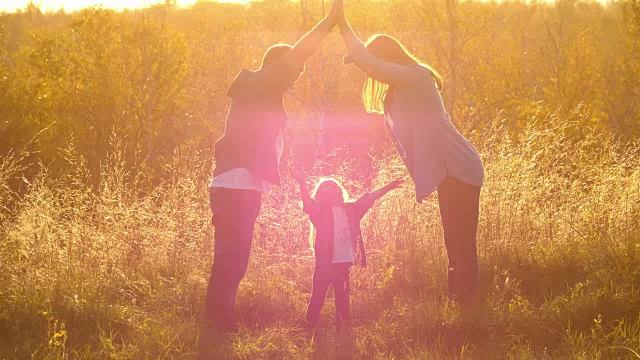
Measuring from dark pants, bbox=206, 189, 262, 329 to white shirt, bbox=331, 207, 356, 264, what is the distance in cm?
56

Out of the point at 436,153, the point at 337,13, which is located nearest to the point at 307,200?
the point at 436,153

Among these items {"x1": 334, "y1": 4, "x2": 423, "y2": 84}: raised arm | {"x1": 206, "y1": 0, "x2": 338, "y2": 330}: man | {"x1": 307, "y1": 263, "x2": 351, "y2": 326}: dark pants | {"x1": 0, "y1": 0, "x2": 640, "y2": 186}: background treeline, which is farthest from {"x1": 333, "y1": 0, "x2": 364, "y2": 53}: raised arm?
{"x1": 0, "y1": 0, "x2": 640, "y2": 186}: background treeline

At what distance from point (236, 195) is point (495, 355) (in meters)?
1.81

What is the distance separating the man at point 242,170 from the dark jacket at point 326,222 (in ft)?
1.20

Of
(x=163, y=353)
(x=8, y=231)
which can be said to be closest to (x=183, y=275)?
(x=163, y=353)

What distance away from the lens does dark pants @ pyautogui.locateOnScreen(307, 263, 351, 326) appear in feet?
12.8

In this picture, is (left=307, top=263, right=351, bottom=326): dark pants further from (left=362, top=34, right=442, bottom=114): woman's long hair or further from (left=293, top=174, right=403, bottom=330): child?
(left=362, top=34, right=442, bottom=114): woman's long hair

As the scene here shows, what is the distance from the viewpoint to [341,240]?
12.9 ft

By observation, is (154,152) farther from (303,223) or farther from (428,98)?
(428,98)

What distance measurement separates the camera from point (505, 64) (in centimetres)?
1909

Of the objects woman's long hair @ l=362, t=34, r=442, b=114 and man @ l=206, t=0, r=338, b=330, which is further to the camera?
woman's long hair @ l=362, t=34, r=442, b=114

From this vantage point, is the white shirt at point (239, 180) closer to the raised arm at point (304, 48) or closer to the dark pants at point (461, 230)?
the raised arm at point (304, 48)

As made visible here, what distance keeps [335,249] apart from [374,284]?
987 millimetres

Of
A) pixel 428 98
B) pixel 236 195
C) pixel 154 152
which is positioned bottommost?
pixel 154 152
